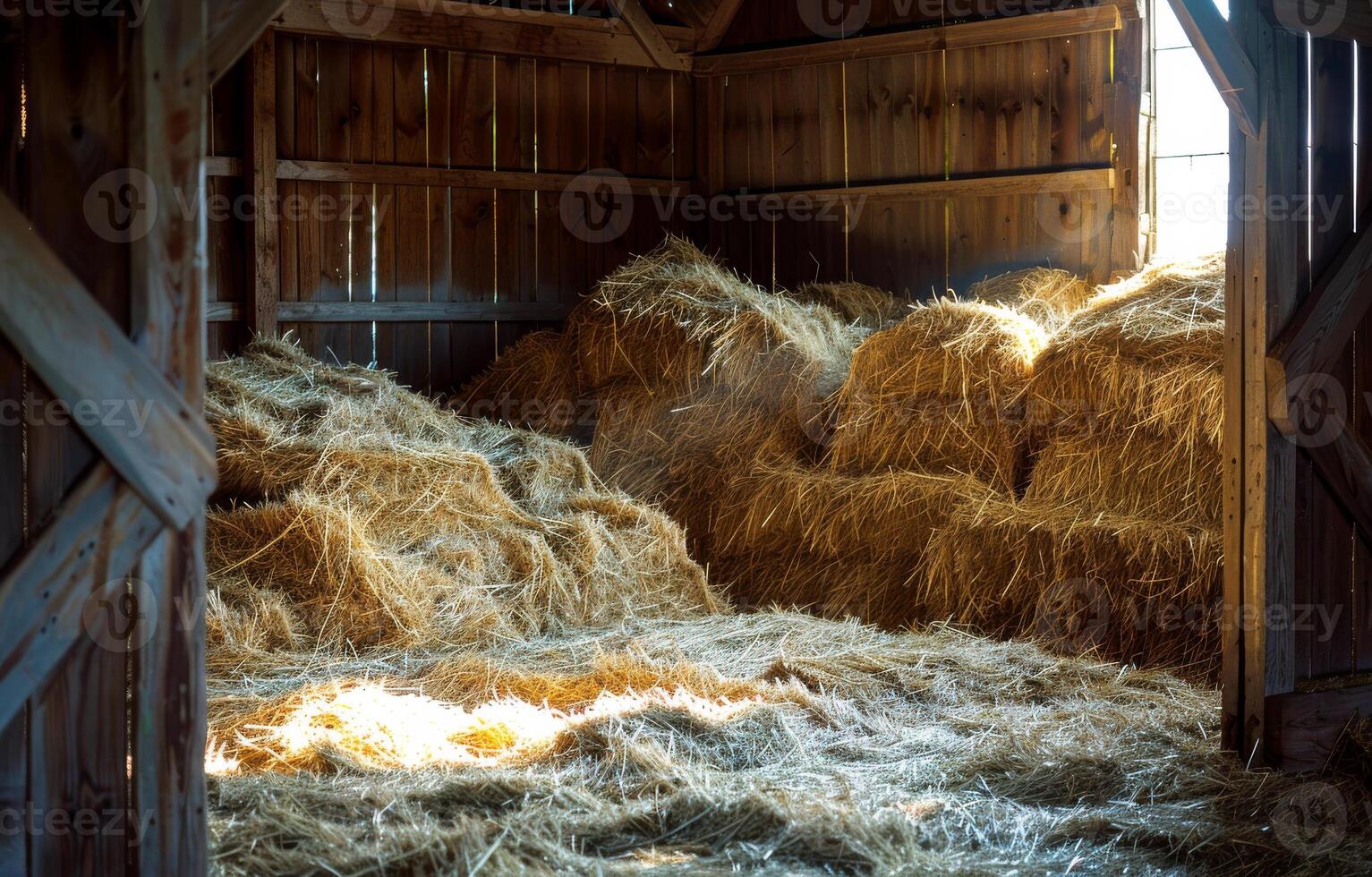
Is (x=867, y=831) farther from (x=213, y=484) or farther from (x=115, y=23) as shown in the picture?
(x=115, y=23)

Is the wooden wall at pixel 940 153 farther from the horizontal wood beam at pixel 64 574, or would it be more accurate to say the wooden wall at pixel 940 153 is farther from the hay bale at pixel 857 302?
the horizontal wood beam at pixel 64 574

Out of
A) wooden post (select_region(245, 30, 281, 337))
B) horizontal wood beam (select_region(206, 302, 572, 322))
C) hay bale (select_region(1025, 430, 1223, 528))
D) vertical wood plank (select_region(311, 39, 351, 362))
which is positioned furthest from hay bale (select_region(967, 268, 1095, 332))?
wooden post (select_region(245, 30, 281, 337))

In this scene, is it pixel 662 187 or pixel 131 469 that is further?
pixel 662 187

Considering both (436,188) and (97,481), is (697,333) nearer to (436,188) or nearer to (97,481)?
(436,188)

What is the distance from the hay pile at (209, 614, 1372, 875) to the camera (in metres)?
3.33

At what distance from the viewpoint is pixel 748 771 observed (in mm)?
4078

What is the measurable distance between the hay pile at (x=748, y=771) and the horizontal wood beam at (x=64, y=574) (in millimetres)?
828

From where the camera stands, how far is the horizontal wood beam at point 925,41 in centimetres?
827

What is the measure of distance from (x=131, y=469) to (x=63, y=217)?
49 cm

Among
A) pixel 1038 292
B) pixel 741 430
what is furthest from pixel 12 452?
pixel 1038 292

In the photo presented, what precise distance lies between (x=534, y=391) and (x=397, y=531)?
7.35 feet

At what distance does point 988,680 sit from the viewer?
17.0 ft

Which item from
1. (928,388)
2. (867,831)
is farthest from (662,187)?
(867,831)

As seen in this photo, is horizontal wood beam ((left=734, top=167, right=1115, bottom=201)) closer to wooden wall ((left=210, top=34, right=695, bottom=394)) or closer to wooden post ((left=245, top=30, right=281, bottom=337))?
wooden wall ((left=210, top=34, right=695, bottom=394))
